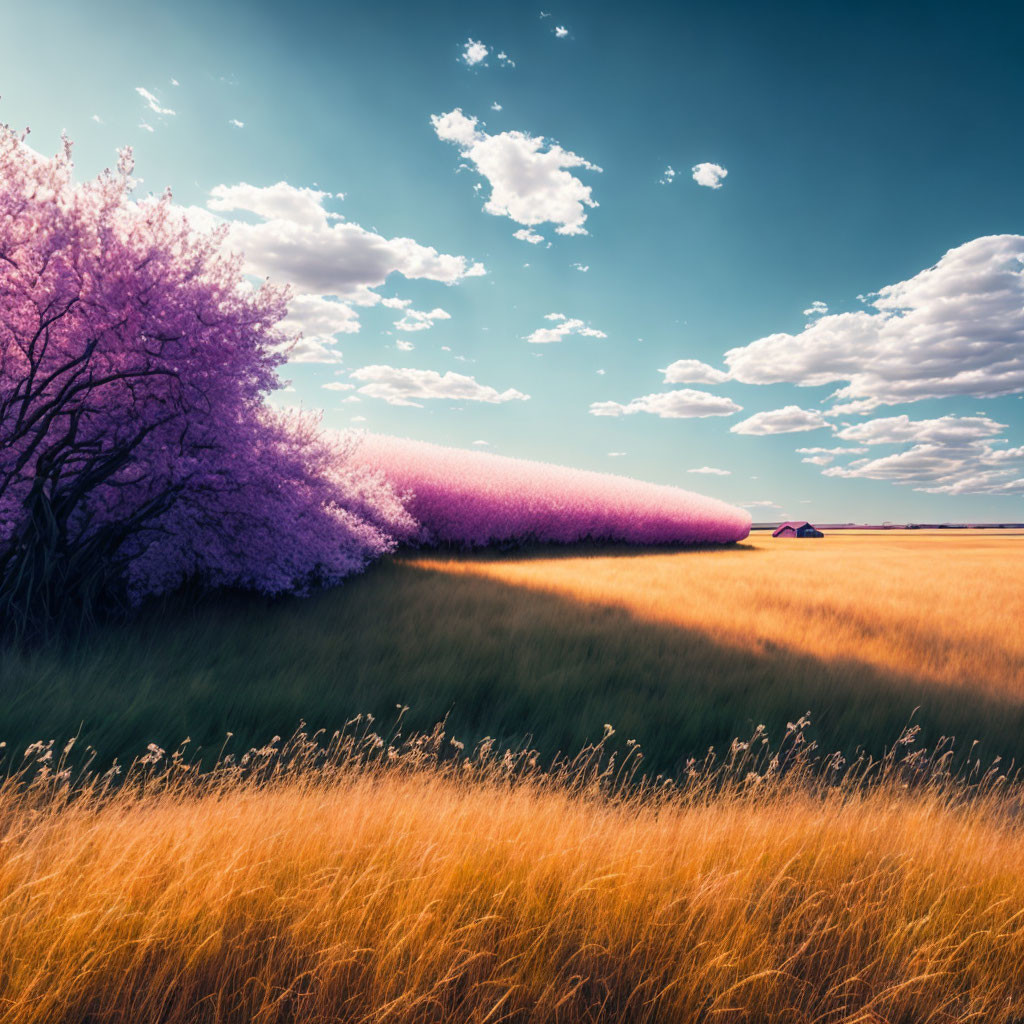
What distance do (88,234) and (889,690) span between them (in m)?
7.39

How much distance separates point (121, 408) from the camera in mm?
5004

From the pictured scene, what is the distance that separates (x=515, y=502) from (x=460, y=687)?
9.60 m

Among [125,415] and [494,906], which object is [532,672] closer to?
[494,906]

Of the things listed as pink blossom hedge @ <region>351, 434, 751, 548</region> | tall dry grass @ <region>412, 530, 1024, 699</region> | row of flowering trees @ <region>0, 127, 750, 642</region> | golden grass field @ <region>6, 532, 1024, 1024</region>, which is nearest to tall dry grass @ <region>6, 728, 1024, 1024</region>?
golden grass field @ <region>6, 532, 1024, 1024</region>

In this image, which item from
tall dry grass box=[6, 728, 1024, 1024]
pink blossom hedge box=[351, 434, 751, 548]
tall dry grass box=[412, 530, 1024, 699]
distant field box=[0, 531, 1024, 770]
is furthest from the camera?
pink blossom hedge box=[351, 434, 751, 548]

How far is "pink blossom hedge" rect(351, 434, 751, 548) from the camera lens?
40.8 ft

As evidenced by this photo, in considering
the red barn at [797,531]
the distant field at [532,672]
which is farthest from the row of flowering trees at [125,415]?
the red barn at [797,531]

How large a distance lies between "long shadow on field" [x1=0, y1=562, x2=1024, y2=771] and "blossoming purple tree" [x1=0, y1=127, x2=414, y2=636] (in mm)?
615

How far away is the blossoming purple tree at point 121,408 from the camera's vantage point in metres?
4.53

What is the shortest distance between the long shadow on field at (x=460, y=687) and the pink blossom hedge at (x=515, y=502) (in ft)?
18.8

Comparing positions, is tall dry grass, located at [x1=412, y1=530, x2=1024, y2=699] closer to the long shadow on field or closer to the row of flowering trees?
the long shadow on field

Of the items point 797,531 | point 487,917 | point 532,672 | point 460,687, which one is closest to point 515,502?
point 532,672

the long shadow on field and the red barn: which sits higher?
the red barn

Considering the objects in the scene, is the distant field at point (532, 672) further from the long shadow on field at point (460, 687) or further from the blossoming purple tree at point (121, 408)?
the blossoming purple tree at point (121, 408)
